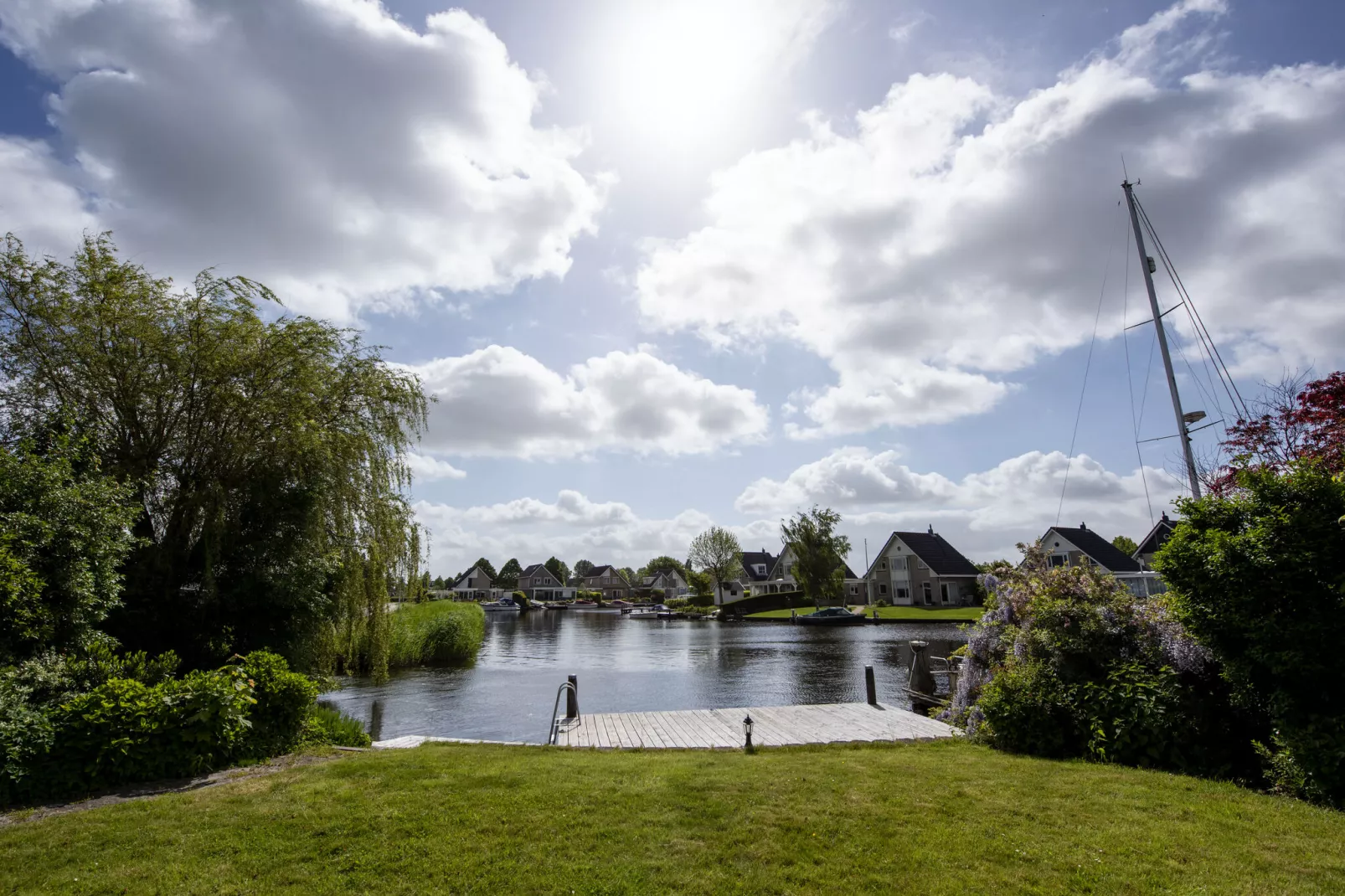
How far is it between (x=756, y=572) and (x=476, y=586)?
58.2 meters

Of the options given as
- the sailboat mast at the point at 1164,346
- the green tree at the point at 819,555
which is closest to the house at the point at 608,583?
the green tree at the point at 819,555

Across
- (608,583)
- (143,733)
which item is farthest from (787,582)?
(143,733)

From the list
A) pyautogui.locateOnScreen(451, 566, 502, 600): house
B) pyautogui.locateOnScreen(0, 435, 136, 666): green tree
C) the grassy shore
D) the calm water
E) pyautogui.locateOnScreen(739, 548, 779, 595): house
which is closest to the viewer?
pyautogui.locateOnScreen(0, 435, 136, 666): green tree

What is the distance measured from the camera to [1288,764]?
791cm

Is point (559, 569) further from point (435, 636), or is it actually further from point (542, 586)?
point (435, 636)

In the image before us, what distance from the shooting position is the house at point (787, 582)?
8494 centimetres

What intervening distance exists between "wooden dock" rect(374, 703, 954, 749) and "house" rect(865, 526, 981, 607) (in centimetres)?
5905

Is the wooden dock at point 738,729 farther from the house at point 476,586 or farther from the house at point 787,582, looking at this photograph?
the house at point 476,586

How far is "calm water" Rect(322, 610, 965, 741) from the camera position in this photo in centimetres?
2039

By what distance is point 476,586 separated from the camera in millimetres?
135250

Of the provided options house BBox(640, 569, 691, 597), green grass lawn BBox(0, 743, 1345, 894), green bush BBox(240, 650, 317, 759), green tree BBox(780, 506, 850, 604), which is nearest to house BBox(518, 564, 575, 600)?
house BBox(640, 569, 691, 597)

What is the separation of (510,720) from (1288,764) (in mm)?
16822

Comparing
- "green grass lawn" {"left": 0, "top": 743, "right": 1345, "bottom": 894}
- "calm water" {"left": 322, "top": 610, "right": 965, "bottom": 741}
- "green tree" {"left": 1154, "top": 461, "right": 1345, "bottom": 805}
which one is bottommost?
"calm water" {"left": 322, "top": 610, "right": 965, "bottom": 741}

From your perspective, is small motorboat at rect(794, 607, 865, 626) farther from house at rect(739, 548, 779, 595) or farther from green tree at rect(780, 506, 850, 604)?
house at rect(739, 548, 779, 595)
